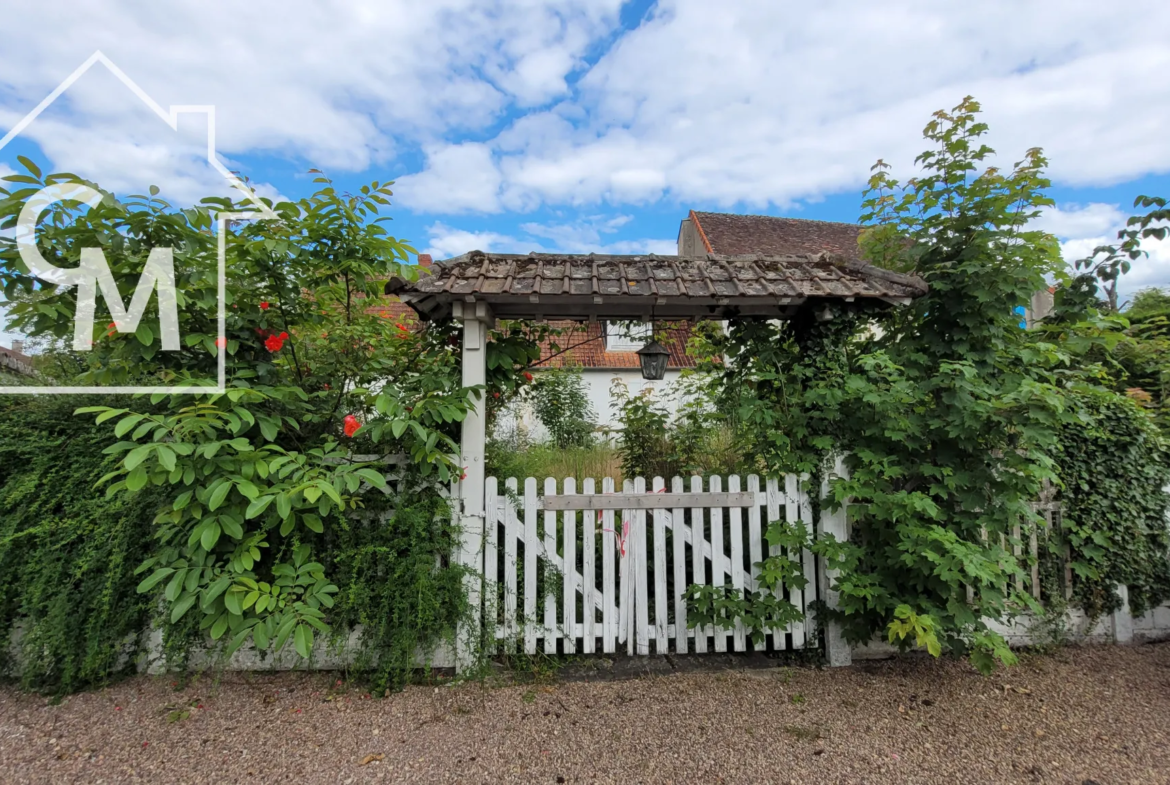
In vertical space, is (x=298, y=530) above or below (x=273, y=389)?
below

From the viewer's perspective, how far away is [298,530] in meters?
2.81

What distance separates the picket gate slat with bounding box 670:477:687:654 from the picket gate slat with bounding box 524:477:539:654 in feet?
2.90

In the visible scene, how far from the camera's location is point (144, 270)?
2389 millimetres

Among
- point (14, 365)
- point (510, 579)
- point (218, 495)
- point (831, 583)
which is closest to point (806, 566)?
point (831, 583)

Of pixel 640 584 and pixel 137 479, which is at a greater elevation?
pixel 137 479

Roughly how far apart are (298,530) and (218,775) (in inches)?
43.7

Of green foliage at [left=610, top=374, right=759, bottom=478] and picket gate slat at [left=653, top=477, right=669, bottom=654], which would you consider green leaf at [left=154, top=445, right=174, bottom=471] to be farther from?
green foliage at [left=610, top=374, right=759, bottom=478]

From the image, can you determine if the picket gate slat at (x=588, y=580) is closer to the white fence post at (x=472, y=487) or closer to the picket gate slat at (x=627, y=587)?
the picket gate slat at (x=627, y=587)

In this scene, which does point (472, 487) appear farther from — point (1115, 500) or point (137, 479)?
point (1115, 500)

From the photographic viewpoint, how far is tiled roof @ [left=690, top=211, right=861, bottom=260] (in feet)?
42.1

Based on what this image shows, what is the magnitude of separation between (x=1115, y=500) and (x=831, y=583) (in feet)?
6.46

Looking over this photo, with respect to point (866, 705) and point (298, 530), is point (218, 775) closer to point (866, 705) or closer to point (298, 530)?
point (298, 530)

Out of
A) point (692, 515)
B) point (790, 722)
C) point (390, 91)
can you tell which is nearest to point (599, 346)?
point (390, 91)

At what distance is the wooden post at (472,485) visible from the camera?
294cm
